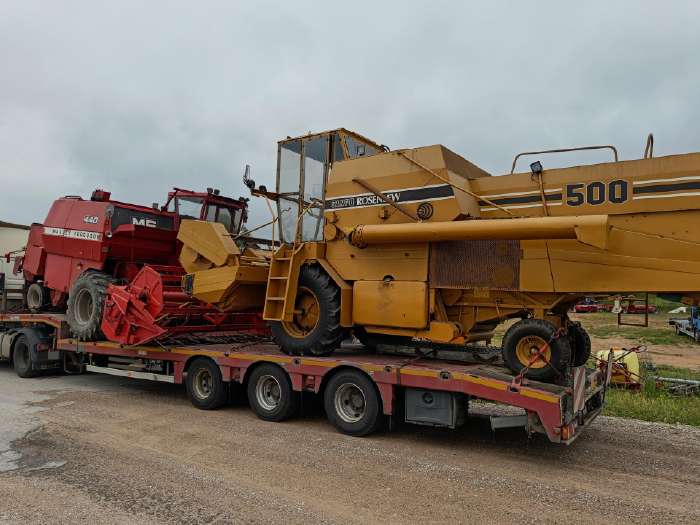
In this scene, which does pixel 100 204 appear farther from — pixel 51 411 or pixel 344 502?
pixel 344 502

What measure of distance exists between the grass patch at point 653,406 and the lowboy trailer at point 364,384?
1.31m

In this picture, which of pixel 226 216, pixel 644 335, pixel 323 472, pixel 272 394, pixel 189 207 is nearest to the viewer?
pixel 323 472

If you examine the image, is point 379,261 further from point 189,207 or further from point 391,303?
point 189,207

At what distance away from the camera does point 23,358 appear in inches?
437

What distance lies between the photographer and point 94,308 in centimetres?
971

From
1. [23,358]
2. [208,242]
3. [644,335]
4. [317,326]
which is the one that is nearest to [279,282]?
[317,326]

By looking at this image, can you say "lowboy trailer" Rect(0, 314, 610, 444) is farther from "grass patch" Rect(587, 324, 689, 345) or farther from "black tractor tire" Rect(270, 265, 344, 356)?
"grass patch" Rect(587, 324, 689, 345)

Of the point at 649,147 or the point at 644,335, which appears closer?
the point at 649,147

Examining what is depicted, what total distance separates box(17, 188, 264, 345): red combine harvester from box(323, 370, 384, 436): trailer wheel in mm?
3322

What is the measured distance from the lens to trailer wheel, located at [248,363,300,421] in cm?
736

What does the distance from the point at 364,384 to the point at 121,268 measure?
6.29 meters

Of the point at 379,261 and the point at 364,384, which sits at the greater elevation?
the point at 379,261

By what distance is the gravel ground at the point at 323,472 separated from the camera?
4.46 meters

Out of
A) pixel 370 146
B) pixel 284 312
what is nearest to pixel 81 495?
pixel 284 312
